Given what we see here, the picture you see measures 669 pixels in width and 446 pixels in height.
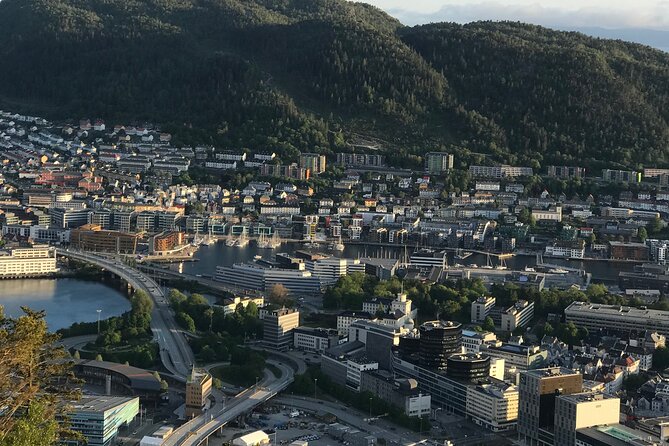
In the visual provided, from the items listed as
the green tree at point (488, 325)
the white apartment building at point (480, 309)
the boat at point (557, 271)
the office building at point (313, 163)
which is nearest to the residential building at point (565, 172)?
the office building at point (313, 163)

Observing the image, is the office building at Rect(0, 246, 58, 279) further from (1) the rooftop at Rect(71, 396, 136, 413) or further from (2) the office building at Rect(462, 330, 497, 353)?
(1) the rooftop at Rect(71, 396, 136, 413)

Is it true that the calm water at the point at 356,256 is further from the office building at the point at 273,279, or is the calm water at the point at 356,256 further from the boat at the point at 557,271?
the office building at the point at 273,279

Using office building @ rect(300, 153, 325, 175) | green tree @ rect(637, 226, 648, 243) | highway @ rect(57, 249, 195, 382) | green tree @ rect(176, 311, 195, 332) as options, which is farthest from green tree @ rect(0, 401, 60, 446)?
office building @ rect(300, 153, 325, 175)

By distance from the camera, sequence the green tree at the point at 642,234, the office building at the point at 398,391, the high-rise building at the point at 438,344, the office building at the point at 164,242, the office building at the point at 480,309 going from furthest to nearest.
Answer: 1. the green tree at the point at 642,234
2. the office building at the point at 164,242
3. the office building at the point at 480,309
4. the high-rise building at the point at 438,344
5. the office building at the point at 398,391

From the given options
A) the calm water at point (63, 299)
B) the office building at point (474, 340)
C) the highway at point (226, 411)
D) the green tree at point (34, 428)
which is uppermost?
the green tree at point (34, 428)

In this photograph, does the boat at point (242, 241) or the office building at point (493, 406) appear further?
the boat at point (242, 241)

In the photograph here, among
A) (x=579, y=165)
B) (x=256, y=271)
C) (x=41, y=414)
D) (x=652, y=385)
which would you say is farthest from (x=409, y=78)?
(x=41, y=414)

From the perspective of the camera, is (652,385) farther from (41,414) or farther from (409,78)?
(409,78)
